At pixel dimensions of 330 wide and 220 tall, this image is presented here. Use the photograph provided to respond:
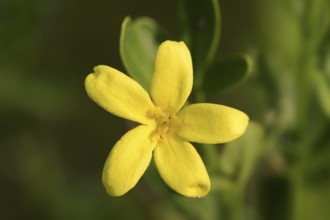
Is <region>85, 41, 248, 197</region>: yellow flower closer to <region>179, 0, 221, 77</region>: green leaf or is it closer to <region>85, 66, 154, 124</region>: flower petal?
<region>85, 66, 154, 124</region>: flower petal

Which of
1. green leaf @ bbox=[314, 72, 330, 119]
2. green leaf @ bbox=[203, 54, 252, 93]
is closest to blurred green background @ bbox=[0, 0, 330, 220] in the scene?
green leaf @ bbox=[314, 72, 330, 119]

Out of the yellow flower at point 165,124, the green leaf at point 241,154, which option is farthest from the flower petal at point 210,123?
the green leaf at point 241,154

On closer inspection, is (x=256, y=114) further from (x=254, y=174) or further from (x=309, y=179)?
(x=254, y=174)

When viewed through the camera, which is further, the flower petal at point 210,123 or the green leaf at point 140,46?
the green leaf at point 140,46

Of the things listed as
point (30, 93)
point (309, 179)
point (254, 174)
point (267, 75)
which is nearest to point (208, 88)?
point (267, 75)

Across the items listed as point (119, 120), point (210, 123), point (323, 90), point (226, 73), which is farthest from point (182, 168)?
point (119, 120)

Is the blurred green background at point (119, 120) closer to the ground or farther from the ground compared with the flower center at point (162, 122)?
farther from the ground

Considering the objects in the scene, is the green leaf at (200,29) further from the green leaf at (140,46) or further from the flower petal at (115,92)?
the flower petal at (115,92)
